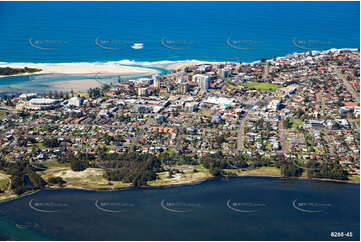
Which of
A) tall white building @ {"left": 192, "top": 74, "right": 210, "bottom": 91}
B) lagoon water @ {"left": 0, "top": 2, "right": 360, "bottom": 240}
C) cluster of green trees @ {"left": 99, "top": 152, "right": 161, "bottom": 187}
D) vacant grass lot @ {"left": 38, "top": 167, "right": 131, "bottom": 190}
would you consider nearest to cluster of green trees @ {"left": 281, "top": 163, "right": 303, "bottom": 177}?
lagoon water @ {"left": 0, "top": 2, "right": 360, "bottom": 240}

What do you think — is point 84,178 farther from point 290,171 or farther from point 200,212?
point 290,171

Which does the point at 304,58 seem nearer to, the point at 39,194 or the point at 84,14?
the point at 39,194

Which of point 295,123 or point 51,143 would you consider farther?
point 295,123

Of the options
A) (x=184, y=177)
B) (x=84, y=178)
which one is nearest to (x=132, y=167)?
(x=84, y=178)

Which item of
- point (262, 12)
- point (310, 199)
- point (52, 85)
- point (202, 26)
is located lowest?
point (310, 199)

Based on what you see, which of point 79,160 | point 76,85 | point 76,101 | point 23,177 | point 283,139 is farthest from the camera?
point 76,85

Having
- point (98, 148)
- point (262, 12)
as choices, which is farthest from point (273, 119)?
point (262, 12)
